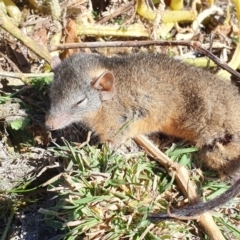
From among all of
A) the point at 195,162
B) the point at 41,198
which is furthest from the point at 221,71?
the point at 41,198

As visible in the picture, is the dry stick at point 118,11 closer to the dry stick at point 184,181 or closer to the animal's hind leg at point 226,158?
the dry stick at point 184,181

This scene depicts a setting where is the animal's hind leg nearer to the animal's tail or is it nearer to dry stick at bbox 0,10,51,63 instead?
the animal's tail

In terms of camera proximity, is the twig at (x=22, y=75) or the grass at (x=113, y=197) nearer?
the grass at (x=113, y=197)

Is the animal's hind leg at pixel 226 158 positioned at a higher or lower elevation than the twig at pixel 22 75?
higher

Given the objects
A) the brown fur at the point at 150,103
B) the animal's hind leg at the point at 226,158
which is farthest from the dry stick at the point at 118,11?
the animal's hind leg at the point at 226,158

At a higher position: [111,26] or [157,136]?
[111,26]

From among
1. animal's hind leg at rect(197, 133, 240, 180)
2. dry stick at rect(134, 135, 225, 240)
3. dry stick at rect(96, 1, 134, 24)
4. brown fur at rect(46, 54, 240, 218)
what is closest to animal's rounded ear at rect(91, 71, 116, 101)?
brown fur at rect(46, 54, 240, 218)

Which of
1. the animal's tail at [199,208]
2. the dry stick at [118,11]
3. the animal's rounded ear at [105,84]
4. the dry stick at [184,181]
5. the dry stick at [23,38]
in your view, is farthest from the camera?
the dry stick at [118,11]

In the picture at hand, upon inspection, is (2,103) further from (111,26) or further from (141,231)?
(141,231)
